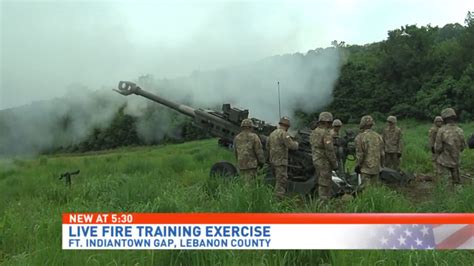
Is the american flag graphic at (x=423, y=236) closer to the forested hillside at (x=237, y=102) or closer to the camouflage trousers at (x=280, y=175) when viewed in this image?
the camouflage trousers at (x=280, y=175)

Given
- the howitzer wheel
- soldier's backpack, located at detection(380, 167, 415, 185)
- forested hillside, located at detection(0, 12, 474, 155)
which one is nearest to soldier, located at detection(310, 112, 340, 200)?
soldier's backpack, located at detection(380, 167, 415, 185)

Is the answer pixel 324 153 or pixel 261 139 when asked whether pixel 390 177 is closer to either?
pixel 324 153

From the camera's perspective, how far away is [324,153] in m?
8.45

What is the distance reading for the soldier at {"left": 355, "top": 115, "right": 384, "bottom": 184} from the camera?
855 cm

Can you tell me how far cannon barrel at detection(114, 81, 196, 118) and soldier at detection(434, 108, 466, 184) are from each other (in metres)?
5.11

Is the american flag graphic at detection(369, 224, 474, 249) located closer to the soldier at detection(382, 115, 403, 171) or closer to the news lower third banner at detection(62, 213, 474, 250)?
the news lower third banner at detection(62, 213, 474, 250)

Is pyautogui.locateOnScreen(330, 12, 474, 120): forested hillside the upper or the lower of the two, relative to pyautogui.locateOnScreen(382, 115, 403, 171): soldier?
upper

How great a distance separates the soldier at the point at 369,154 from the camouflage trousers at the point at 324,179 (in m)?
0.58

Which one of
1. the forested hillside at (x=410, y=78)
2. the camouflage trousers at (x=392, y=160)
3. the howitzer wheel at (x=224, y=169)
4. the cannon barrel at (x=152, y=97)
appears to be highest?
the forested hillside at (x=410, y=78)

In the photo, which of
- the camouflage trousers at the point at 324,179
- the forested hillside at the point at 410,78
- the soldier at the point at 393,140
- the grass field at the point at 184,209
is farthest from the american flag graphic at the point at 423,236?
the forested hillside at the point at 410,78

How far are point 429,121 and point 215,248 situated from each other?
35570mm

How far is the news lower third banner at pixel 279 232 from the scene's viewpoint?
389cm

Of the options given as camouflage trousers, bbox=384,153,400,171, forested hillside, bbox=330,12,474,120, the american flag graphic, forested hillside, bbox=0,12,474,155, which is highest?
forested hillside, bbox=330,12,474,120

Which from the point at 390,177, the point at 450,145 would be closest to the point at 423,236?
the point at 450,145
